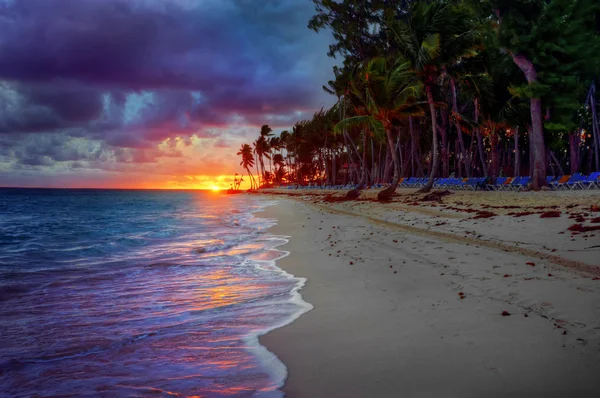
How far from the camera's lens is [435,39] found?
21156mm

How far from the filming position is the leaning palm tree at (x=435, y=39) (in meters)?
21.6

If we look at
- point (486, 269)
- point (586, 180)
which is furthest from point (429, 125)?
point (486, 269)

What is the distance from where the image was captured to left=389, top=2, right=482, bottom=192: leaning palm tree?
2162cm

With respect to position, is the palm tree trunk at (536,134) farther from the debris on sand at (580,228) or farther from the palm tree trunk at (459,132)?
the debris on sand at (580,228)

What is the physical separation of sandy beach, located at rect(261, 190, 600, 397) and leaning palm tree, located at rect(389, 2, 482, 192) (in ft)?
51.8

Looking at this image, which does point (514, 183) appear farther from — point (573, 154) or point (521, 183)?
point (573, 154)

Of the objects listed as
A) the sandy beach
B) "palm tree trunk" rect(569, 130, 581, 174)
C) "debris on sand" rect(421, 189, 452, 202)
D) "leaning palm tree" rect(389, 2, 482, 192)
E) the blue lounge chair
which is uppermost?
"leaning palm tree" rect(389, 2, 482, 192)

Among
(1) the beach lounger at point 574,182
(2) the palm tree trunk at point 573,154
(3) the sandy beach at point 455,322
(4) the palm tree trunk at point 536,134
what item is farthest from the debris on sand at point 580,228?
(2) the palm tree trunk at point 573,154

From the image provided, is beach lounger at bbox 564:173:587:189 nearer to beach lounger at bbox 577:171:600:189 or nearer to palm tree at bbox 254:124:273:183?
beach lounger at bbox 577:171:600:189

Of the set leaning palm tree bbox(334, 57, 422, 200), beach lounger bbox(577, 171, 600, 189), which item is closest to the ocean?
leaning palm tree bbox(334, 57, 422, 200)

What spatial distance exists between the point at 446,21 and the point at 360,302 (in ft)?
71.9

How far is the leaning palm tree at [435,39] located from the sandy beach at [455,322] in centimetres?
1579

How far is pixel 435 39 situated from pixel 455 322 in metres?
20.7

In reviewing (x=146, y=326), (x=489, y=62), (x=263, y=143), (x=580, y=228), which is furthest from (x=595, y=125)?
(x=263, y=143)
